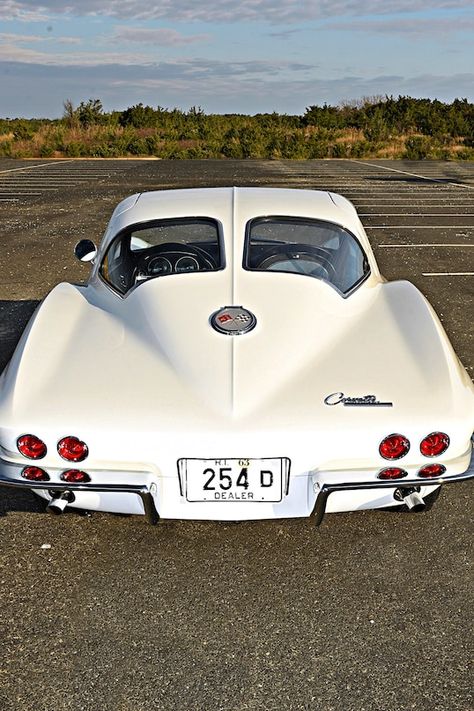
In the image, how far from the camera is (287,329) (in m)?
3.52

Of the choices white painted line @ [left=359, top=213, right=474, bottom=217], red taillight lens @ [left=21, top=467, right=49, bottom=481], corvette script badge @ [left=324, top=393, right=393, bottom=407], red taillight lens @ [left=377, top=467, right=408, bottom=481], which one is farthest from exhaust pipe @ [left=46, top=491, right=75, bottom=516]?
white painted line @ [left=359, top=213, right=474, bottom=217]

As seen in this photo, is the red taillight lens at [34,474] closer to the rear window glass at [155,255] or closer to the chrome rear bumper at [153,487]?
the chrome rear bumper at [153,487]

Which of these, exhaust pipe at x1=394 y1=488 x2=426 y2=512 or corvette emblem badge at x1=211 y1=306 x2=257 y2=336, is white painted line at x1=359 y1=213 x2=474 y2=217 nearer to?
corvette emblem badge at x1=211 y1=306 x2=257 y2=336

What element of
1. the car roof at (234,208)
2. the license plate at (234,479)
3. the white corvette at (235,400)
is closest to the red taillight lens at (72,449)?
the white corvette at (235,400)

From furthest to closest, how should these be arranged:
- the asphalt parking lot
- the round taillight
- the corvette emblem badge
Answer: the corvette emblem badge → the round taillight → the asphalt parking lot

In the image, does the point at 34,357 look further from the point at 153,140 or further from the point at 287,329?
the point at 153,140

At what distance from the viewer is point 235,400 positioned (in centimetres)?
298

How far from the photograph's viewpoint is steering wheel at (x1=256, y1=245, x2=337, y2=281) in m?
4.15

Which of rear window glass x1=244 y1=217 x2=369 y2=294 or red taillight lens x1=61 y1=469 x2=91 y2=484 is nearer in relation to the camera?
red taillight lens x1=61 y1=469 x2=91 y2=484

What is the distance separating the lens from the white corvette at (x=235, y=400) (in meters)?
2.86

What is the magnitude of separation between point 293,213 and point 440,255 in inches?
247

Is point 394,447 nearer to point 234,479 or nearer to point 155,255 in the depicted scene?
point 234,479

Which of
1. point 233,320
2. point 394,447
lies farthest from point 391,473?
point 233,320

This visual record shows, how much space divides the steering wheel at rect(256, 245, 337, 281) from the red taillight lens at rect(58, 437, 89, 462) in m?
1.64
